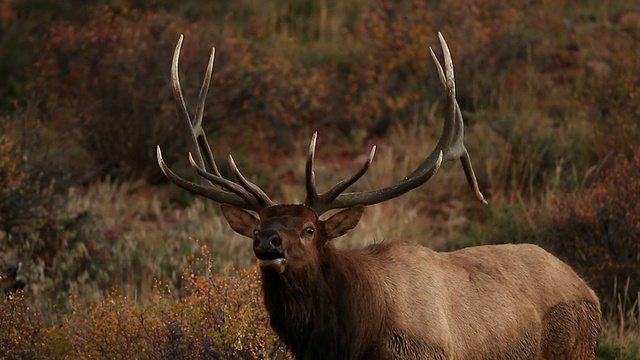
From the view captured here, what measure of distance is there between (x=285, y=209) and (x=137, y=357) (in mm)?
2022

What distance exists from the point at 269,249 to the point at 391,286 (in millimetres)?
985

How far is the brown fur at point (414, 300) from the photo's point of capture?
5969 mm

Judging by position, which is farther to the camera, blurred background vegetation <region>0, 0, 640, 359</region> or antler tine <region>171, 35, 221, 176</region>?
blurred background vegetation <region>0, 0, 640, 359</region>

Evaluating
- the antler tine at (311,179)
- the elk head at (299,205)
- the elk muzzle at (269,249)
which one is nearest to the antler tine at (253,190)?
the elk head at (299,205)

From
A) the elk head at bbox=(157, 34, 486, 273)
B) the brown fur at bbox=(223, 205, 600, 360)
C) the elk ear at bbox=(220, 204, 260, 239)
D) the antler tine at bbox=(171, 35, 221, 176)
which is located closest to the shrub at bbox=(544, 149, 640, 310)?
the brown fur at bbox=(223, 205, 600, 360)

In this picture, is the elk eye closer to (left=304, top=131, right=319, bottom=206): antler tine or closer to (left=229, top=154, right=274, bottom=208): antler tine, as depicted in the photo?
(left=304, top=131, right=319, bottom=206): antler tine

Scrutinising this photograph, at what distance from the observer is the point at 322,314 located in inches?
240

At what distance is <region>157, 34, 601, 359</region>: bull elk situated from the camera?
595 centimetres

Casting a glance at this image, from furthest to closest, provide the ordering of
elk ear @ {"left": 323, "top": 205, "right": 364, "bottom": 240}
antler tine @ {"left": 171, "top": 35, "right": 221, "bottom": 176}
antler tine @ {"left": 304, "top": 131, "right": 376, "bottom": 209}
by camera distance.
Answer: antler tine @ {"left": 171, "top": 35, "right": 221, "bottom": 176}, elk ear @ {"left": 323, "top": 205, "right": 364, "bottom": 240}, antler tine @ {"left": 304, "top": 131, "right": 376, "bottom": 209}

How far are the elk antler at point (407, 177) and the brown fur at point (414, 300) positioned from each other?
0.32 ft

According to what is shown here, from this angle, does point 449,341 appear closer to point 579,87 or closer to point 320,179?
point 320,179

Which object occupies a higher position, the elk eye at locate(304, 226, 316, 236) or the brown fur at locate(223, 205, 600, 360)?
the elk eye at locate(304, 226, 316, 236)

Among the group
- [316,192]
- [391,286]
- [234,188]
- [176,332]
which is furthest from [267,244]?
[176,332]

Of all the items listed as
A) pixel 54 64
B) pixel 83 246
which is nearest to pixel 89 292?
pixel 83 246
